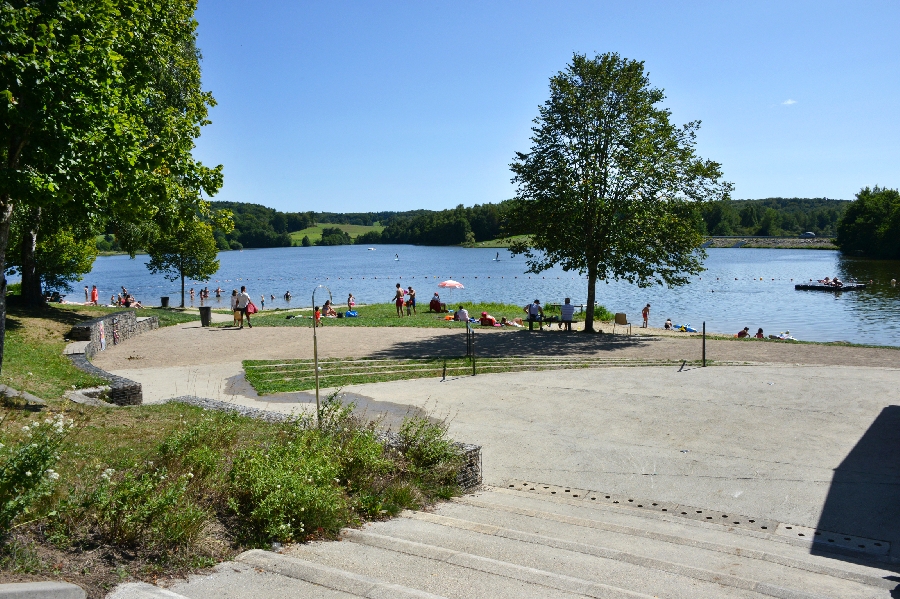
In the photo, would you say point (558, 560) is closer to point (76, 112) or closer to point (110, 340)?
point (76, 112)

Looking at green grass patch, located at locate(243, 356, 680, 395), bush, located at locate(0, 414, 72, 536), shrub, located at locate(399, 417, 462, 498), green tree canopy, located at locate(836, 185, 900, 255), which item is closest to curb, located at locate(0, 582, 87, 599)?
bush, located at locate(0, 414, 72, 536)

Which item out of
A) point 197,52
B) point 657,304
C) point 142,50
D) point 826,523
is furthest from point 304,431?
point 657,304

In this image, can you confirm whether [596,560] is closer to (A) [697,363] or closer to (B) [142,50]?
(B) [142,50]

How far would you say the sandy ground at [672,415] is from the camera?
8508mm

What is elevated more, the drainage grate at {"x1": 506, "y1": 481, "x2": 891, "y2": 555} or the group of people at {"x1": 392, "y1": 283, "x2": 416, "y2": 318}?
the group of people at {"x1": 392, "y1": 283, "x2": 416, "y2": 318}

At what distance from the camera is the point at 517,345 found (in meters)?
22.7

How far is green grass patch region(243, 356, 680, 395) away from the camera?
1545cm

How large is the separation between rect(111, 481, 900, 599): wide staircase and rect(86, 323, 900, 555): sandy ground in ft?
3.39

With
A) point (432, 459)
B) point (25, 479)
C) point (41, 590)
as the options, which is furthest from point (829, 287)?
point (41, 590)

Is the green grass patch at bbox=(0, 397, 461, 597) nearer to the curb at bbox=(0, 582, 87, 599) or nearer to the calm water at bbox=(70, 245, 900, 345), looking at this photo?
the curb at bbox=(0, 582, 87, 599)

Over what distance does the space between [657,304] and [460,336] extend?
34956mm

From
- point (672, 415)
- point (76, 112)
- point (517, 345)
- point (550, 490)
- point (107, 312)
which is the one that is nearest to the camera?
point (550, 490)

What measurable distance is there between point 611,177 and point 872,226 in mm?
101603

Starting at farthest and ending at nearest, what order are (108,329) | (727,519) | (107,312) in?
(107,312)
(108,329)
(727,519)
